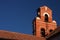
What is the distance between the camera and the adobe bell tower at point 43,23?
3136 cm

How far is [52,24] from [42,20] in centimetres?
144

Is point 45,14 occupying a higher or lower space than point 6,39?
higher

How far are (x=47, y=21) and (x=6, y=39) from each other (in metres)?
7.82

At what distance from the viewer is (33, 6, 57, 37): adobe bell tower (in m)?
31.4

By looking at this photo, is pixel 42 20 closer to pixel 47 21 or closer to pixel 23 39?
pixel 47 21

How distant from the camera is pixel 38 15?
32.8 m

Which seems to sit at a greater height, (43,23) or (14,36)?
(43,23)

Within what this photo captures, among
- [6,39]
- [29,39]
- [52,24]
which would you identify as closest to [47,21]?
[52,24]

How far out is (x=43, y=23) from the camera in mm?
31672

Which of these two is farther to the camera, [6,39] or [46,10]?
[46,10]

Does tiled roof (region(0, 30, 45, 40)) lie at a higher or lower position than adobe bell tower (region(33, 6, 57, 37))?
lower

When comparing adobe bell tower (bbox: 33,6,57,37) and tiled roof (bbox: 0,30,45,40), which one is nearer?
tiled roof (bbox: 0,30,45,40)

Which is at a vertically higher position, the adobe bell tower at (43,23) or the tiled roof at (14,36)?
the adobe bell tower at (43,23)

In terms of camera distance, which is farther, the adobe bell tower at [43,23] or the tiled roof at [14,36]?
the adobe bell tower at [43,23]
